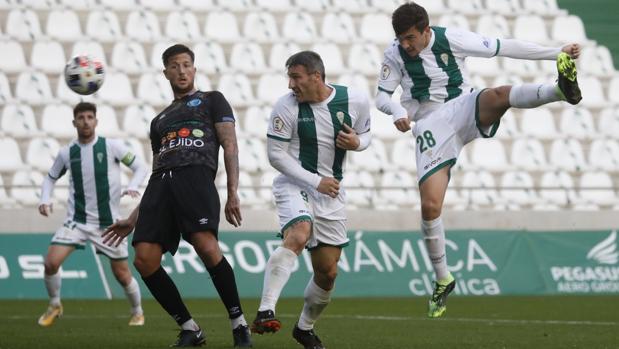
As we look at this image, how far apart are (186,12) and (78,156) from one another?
9.69 metres

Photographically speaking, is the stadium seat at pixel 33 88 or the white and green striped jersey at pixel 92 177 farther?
the stadium seat at pixel 33 88

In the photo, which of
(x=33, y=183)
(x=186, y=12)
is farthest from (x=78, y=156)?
(x=186, y=12)

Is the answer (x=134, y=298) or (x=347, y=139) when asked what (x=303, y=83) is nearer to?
(x=347, y=139)

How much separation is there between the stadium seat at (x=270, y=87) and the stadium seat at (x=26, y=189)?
4484 millimetres

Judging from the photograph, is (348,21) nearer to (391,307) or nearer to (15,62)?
(15,62)

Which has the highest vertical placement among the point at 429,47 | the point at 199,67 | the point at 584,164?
the point at 429,47

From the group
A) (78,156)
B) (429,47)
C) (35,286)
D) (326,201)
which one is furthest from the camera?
(35,286)

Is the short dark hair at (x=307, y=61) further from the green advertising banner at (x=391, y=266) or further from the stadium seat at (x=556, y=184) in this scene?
the stadium seat at (x=556, y=184)

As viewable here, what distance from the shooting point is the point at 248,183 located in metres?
20.6

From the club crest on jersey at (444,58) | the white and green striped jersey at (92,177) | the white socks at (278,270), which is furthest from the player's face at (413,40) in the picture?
the white and green striped jersey at (92,177)

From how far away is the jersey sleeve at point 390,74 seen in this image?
976 centimetres

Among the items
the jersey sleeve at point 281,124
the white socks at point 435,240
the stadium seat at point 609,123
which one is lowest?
the stadium seat at point 609,123

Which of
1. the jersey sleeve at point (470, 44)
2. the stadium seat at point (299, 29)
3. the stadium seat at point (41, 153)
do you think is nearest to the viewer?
the jersey sleeve at point (470, 44)

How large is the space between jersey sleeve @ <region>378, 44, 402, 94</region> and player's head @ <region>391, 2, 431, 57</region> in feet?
0.64
